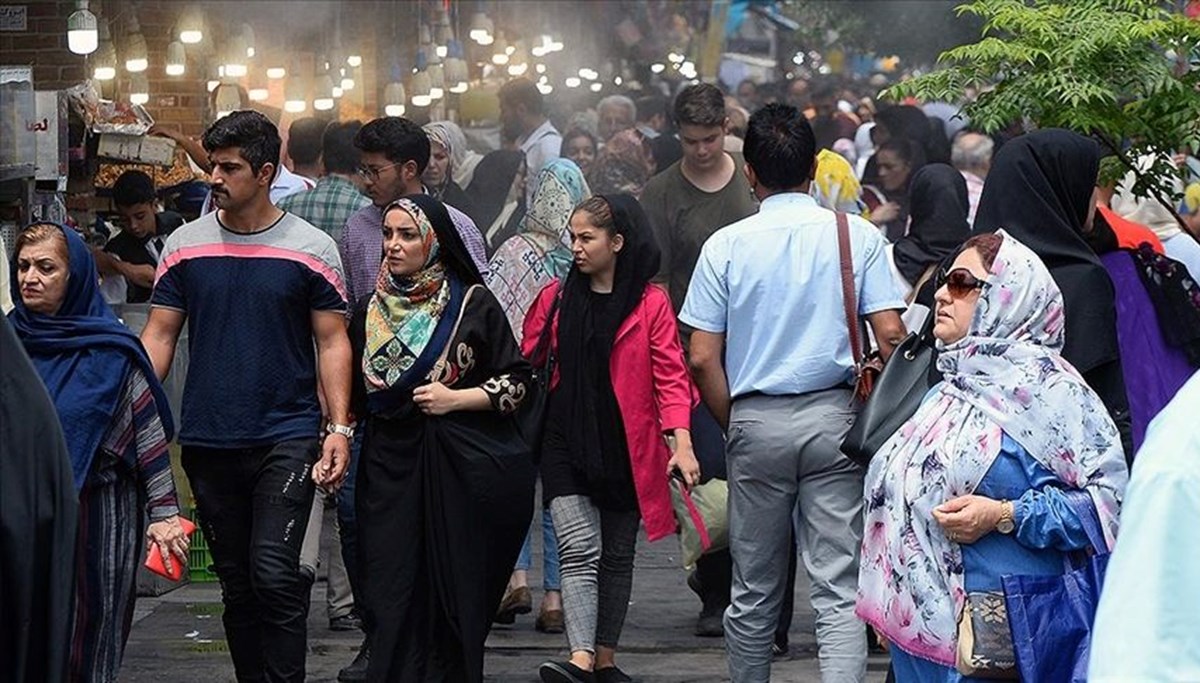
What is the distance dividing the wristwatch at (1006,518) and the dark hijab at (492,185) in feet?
22.9

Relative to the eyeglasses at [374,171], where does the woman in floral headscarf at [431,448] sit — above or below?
below

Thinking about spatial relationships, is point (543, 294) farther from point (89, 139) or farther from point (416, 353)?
point (89, 139)

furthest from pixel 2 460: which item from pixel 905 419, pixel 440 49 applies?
pixel 440 49

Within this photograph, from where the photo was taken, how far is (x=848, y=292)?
6844 mm

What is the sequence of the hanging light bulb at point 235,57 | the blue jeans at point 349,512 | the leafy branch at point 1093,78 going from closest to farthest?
the leafy branch at point 1093,78, the blue jeans at point 349,512, the hanging light bulb at point 235,57

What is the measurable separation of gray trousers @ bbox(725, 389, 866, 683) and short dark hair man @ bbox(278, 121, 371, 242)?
259 centimetres

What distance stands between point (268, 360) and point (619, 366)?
141 cm

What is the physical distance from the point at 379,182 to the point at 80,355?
2303 millimetres

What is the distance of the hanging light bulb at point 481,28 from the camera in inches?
1034

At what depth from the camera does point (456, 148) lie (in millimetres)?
11703

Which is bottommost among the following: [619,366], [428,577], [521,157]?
[428,577]

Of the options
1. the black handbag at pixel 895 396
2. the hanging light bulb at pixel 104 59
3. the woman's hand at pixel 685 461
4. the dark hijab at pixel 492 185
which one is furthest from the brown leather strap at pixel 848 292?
the hanging light bulb at pixel 104 59

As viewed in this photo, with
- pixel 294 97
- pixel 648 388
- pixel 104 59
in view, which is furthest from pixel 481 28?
pixel 648 388

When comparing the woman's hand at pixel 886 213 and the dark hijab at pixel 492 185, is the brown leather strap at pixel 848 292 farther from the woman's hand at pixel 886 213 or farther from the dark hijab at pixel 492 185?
the woman's hand at pixel 886 213
